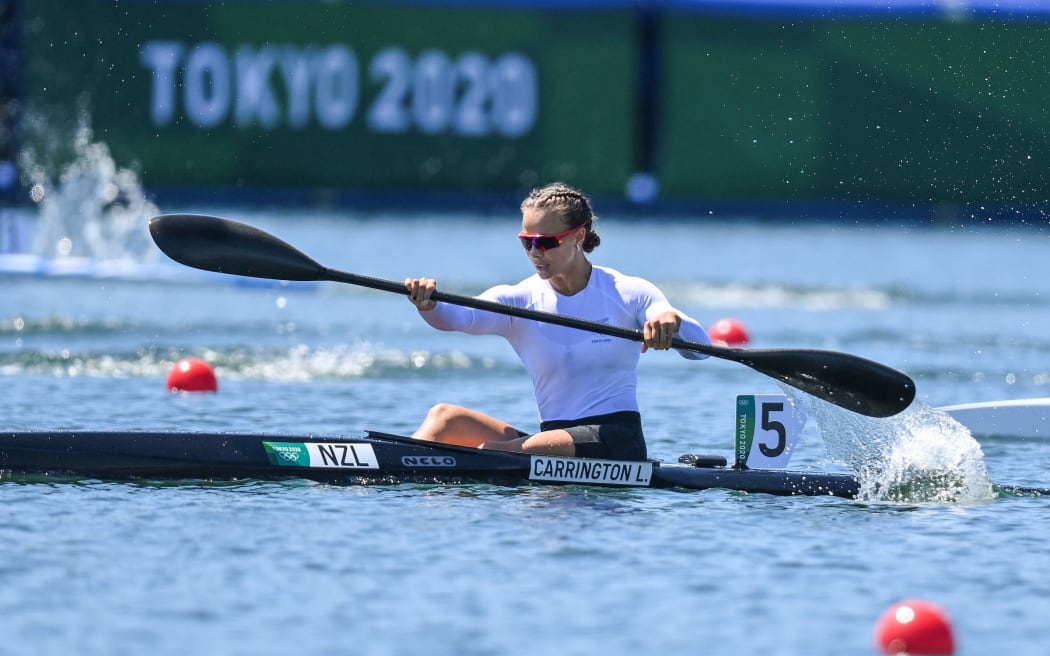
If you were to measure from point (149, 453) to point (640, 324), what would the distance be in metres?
2.43

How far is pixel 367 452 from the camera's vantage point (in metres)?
9.01

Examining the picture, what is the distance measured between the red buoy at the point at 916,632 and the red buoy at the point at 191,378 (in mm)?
7545

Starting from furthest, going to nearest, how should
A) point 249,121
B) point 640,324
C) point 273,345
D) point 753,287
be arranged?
point 249,121, point 753,287, point 273,345, point 640,324

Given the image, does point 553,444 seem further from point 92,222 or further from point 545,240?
point 92,222

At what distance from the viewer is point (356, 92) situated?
98.8 feet

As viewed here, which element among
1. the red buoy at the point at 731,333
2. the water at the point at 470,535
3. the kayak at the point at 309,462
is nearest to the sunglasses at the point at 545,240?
the kayak at the point at 309,462

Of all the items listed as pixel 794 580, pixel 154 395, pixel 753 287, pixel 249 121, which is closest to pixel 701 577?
pixel 794 580

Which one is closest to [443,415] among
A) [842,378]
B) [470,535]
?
[470,535]

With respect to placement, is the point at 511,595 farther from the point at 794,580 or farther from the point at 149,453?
the point at 149,453

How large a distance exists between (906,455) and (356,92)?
2175 centimetres

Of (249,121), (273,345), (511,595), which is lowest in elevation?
(511,595)

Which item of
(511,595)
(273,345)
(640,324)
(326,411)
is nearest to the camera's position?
(511,595)

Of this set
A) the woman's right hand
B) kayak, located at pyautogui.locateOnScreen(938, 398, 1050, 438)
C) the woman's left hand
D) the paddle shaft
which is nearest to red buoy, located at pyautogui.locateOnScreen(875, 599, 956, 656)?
the woman's left hand

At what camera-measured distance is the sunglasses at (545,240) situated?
28.0 ft
